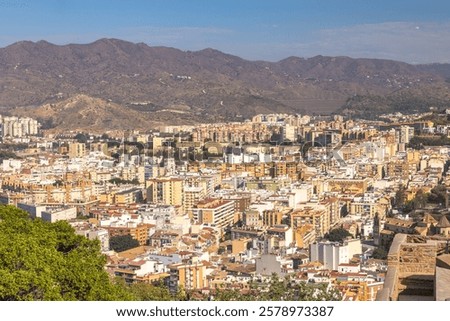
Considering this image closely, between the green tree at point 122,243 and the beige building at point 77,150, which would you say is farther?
the beige building at point 77,150

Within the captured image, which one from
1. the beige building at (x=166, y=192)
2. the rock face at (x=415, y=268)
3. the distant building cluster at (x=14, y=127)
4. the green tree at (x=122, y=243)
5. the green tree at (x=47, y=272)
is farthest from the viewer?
the distant building cluster at (x=14, y=127)

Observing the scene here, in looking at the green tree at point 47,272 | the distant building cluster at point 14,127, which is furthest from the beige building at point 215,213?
the distant building cluster at point 14,127

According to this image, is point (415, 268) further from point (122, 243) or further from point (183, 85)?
point (183, 85)

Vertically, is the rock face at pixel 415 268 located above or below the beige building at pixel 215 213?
above

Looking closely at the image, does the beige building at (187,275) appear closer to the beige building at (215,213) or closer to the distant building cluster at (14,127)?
the beige building at (215,213)

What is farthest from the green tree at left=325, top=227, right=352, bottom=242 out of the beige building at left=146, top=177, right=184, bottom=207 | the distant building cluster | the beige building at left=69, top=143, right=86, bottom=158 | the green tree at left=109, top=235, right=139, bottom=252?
the distant building cluster

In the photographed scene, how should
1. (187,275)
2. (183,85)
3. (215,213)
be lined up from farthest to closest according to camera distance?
(183,85) → (215,213) → (187,275)

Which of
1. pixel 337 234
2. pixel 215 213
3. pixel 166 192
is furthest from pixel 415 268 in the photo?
pixel 166 192
